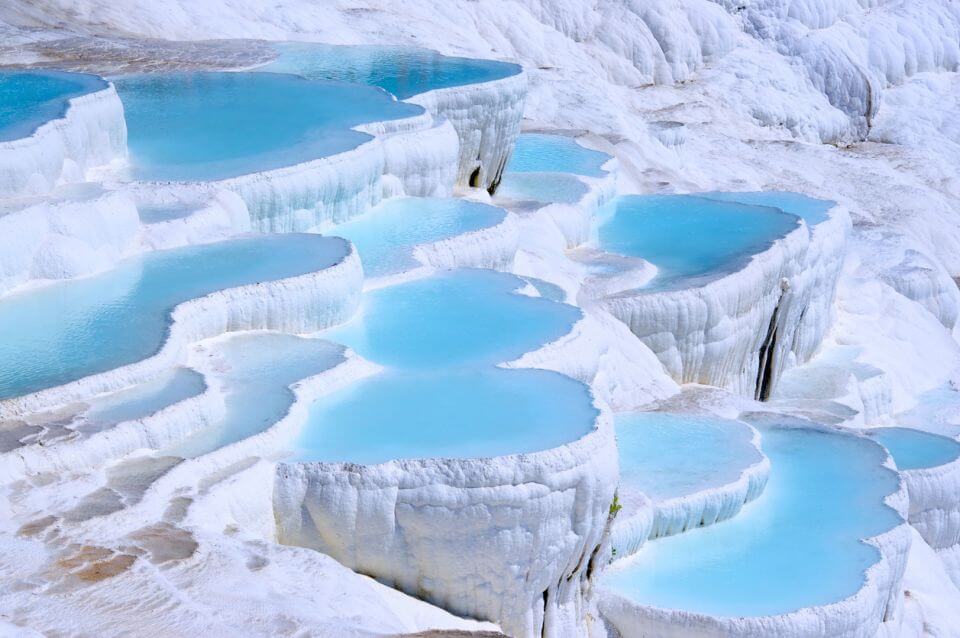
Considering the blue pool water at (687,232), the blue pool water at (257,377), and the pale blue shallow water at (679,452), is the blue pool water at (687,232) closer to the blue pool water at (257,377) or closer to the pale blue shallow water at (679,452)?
the pale blue shallow water at (679,452)

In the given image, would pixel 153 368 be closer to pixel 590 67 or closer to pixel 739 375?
pixel 739 375

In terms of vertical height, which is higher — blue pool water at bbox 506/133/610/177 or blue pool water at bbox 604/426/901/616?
blue pool water at bbox 506/133/610/177

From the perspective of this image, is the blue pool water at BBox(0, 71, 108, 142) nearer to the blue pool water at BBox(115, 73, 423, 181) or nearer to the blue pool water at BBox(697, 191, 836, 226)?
the blue pool water at BBox(115, 73, 423, 181)

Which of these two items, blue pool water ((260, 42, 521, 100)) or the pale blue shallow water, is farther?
blue pool water ((260, 42, 521, 100))

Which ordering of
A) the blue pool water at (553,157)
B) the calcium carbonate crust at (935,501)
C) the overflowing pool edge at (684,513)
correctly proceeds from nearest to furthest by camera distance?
the overflowing pool edge at (684,513)
the calcium carbonate crust at (935,501)
the blue pool water at (553,157)

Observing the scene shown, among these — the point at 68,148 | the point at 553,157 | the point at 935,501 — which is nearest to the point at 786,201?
the point at 553,157

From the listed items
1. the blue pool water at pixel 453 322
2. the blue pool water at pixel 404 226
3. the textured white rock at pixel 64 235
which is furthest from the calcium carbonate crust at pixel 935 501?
the textured white rock at pixel 64 235

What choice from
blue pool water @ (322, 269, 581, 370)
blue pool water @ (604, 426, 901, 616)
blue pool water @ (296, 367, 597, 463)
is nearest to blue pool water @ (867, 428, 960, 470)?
blue pool water @ (604, 426, 901, 616)
